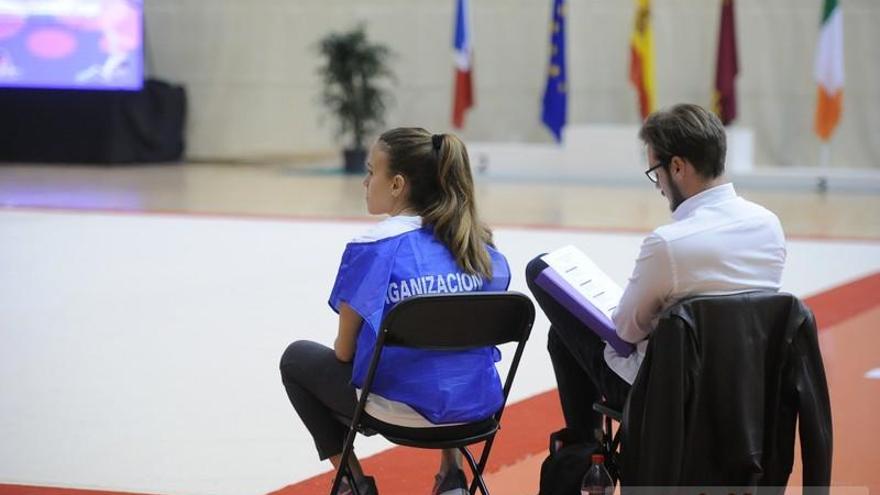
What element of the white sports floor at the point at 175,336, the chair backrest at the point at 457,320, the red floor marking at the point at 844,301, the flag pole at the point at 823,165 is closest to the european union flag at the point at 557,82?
the flag pole at the point at 823,165

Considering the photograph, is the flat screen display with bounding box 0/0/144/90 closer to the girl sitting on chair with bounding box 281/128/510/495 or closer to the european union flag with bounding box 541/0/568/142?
the european union flag with bounding box 541/0/568/142

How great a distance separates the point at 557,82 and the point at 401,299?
11754 millimetres

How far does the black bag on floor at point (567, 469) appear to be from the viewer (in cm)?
263

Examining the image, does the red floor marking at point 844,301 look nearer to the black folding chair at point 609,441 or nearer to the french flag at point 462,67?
the black folding chair at point 609,441

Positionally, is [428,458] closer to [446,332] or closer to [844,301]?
[446,332]

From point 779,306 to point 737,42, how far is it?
484 inches

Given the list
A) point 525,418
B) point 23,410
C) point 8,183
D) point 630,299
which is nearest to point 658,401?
point 630,299

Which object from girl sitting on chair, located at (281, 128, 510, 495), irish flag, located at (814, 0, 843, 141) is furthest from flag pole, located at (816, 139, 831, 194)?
girl sitting on chair, located at (281, 128, 510, 495)

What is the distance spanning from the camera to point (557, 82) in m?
14.0

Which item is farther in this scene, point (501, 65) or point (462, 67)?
point (501, 65)

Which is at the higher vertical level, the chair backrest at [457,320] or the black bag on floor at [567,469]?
the chair backrest at [457,320]

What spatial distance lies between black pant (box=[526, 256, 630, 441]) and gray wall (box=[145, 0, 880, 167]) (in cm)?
1190

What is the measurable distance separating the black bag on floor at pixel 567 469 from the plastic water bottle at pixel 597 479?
12 millimetres

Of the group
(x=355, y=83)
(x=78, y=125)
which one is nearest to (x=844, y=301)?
(x=355, y=83)
